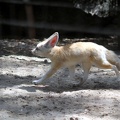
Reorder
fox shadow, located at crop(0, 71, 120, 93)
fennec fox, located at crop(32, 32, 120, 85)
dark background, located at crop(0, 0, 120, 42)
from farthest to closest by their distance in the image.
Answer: dark background, located at crop(0, 0, 120, 42)
fox shadow, located at crop(0, 71, 120, 93)
fennec fox, located at crop(32, 32, 120, 85)

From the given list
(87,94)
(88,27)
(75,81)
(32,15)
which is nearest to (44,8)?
(32,15)

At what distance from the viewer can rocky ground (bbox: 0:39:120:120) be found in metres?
3.17

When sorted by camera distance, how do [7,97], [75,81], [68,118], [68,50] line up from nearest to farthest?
[68,118], [7,97], [68,50], [75,81]

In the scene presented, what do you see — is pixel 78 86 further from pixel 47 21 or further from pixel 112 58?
pixel 47 21

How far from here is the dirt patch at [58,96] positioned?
3.17 m

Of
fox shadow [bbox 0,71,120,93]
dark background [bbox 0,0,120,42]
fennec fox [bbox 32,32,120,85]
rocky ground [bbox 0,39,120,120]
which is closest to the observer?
rocky ground [bbox 0,39,120,120]

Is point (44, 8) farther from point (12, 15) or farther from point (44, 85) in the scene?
point (44, 85)

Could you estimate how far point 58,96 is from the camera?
12.4 ft

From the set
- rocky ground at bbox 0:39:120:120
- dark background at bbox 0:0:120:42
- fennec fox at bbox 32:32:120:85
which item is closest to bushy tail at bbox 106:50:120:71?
fennec fox at bbox 32:32:120:85

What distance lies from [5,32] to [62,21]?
138cm

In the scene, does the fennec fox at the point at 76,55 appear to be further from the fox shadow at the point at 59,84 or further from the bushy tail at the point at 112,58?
the fox shadow at the point at 59,84

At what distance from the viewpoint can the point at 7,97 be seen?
367 centimetres

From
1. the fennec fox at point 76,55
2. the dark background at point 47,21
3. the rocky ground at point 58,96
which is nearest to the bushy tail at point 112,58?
the fennec fox at point 76,55

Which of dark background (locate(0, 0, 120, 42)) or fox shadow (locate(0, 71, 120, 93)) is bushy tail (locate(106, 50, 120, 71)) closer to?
fox shadow (locate(0, 71, 120, 93))
